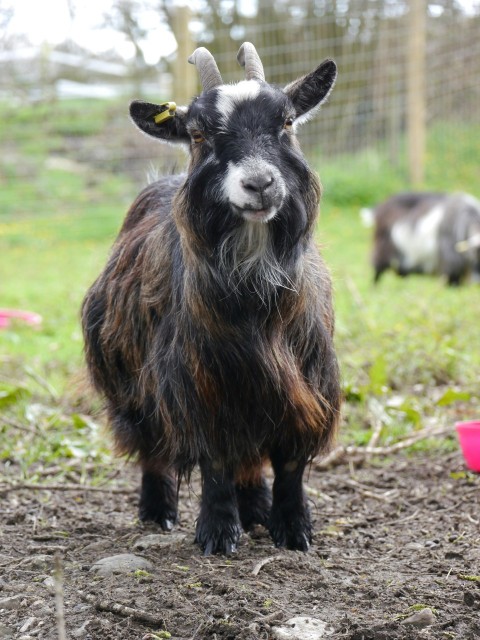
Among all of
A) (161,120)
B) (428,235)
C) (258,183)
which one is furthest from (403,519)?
(428,235)

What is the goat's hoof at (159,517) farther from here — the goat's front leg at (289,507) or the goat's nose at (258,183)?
the goat's nose at (258,183)

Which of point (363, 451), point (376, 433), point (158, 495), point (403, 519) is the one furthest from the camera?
point (376, 433)

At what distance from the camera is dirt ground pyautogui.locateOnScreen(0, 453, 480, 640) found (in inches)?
112

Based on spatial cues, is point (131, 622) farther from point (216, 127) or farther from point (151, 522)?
point (216, 127)

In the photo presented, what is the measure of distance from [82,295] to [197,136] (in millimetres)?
5922

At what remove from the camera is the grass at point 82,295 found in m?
5.34

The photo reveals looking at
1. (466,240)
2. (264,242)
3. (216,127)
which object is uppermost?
(216,127)

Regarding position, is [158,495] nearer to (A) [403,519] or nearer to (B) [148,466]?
(B) [148,466]

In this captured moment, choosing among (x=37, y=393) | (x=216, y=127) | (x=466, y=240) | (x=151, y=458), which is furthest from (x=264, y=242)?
(x=466, y=240)

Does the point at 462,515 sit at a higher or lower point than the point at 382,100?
lower

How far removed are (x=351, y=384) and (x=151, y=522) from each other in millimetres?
1800

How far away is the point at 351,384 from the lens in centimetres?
553

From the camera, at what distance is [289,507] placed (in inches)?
149

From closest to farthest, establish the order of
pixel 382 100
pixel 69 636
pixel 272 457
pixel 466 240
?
pixel 69 636
pixel 272 457
pixel 466 240
pixel 382 100
